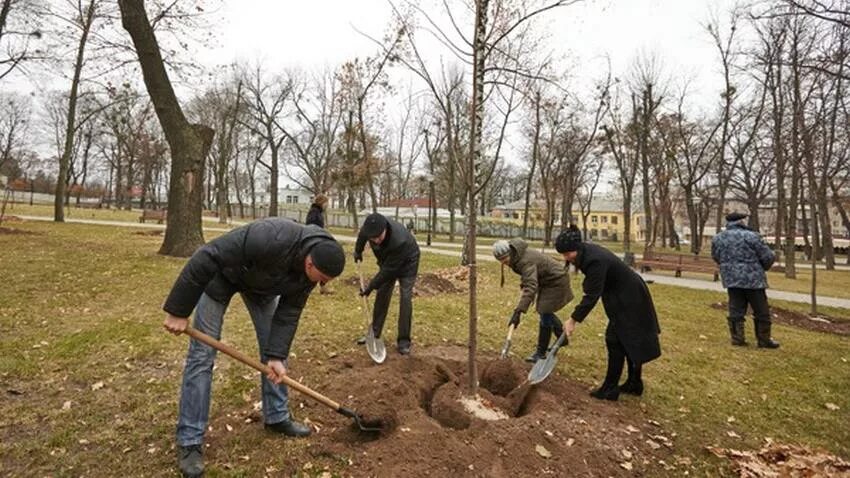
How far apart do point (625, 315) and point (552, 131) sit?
98.2 feet

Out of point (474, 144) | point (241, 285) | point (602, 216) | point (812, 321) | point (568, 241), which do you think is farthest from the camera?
point (602, 216)

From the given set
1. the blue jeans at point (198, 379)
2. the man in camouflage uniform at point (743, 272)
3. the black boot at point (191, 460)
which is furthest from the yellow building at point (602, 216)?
the black boot at point (191, 460)

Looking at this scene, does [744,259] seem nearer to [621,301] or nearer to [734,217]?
[734,217]

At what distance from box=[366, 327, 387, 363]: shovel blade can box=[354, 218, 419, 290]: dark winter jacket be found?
55 centimetres

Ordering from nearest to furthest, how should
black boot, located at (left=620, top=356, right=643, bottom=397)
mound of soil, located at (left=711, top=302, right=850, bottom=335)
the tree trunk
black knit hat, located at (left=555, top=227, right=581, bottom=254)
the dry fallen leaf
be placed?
the dry fallen leaf → black knit hat, located at (left=555, top=227, right=581, bottom=254) → black boot, located at (left=620, top=356, right=643, bottom=397) → mound of soil, located at (left=711, top=302, right=850, bottom=335) → the tree trunk

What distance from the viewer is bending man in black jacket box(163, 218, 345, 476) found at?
2.85m

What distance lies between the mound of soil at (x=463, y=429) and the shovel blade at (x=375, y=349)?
183mm

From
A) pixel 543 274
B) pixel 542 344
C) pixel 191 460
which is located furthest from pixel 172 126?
pixel 191 460

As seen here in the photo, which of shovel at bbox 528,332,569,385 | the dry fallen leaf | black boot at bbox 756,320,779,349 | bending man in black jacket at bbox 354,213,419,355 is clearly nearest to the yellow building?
black boot at bbox 756,320,779,349

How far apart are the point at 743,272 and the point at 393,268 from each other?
16.3ft

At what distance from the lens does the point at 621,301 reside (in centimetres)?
451

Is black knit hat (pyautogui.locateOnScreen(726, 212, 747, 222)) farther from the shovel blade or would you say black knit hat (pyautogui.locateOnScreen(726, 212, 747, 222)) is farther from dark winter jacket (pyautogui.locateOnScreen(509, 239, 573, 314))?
the shovel blade

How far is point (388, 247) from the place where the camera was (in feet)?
17.6

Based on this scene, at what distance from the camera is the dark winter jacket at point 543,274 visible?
5.34 meters
